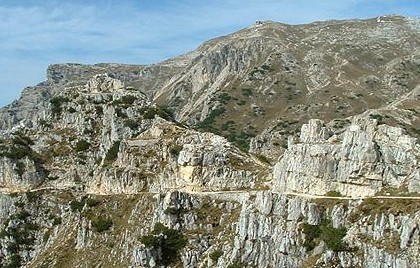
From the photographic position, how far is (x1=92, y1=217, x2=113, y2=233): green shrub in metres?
116

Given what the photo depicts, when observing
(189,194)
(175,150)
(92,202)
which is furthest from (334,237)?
(92,202)

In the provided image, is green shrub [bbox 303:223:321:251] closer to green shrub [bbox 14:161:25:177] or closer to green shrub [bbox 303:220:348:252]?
green shrub [bbox 303:220:348:252]

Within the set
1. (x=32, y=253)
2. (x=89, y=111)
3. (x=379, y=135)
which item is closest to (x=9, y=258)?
(x=32, y=253)

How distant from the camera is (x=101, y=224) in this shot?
116 m

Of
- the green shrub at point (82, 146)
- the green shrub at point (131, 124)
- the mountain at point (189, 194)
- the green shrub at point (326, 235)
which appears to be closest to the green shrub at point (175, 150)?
the mountain at point (189, 194)

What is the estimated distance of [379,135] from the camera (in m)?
92.8

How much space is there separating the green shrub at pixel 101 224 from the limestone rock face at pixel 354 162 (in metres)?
35.4

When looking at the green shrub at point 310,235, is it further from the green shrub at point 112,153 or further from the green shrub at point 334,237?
the green shrub at point 112,153

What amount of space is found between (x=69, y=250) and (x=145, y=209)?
19640mm

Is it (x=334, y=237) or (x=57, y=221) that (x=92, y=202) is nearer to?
(x=57, y=221)

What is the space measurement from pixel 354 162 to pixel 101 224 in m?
50.5

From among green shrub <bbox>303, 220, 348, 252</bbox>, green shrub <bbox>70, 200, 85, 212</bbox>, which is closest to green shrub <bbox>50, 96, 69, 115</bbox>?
green shrub <bbox>70, 200, 85, 212</bbox>

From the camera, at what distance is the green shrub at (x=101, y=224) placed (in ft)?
381

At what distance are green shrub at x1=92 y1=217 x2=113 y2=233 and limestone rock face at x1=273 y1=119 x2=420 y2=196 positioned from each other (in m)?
35.4
